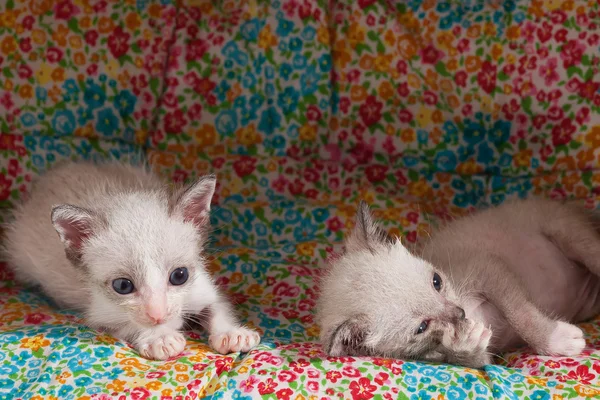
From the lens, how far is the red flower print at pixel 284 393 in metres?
1.96

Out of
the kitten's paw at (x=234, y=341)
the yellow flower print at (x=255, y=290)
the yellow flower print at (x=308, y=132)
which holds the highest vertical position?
the yellow flower print at (x=308, y=132)

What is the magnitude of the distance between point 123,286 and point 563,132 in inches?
85.0

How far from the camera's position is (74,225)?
7.37 ft

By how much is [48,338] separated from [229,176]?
143cm

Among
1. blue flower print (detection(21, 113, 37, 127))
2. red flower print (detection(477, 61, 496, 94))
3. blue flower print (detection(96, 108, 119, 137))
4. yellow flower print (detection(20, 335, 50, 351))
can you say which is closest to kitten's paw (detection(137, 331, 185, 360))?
yellow flower print (detection(20, 335, 50, 351))

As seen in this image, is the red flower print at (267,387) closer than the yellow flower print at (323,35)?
Yes

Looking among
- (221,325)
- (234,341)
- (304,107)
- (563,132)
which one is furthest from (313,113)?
(234,341)

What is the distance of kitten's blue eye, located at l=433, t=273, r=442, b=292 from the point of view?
2.18 m

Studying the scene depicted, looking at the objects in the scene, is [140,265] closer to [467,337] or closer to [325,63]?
[467,337]

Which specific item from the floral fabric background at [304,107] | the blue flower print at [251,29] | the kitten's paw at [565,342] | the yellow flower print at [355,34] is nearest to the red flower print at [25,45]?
the floral fabric background at [304,107]

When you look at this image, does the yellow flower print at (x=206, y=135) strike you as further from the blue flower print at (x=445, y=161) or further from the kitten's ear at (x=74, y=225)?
the kitten's ear at (x=74, y=225)

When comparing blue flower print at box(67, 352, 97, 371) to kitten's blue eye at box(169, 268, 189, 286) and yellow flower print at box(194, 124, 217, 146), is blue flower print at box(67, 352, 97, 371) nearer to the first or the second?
kitten's blue eye at box(169, 268, 189, 286)

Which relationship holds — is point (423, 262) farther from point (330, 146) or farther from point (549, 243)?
point (330, 146)

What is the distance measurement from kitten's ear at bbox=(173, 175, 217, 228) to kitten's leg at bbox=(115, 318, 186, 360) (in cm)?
38
